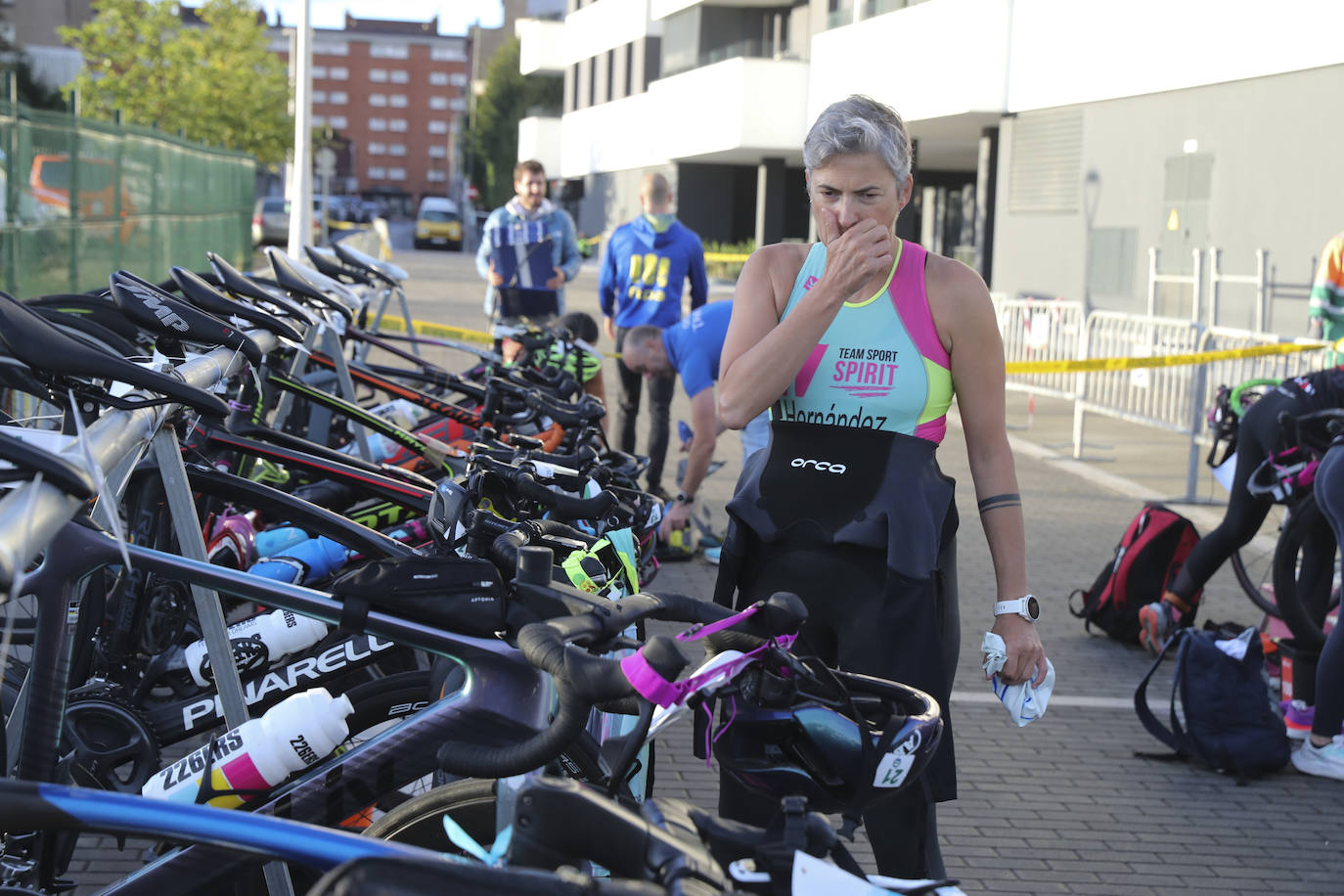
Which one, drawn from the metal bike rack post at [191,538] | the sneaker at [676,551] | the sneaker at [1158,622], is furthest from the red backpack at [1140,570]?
the metal bike rack post at [191,538]

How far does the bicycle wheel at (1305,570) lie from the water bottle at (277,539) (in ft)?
12.2

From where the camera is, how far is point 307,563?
4.02 meters

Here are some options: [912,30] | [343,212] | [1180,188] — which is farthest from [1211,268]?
[343,212]

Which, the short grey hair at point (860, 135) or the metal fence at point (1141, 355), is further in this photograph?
the metal fence at point (1141, 355)

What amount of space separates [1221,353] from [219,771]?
905cm

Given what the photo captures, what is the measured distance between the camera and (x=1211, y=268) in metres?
16.3

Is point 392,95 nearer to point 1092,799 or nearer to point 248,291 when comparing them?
point 248,291

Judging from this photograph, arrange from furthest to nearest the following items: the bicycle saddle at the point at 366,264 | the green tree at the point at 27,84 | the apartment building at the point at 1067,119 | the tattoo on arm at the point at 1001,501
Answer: the green tree at the point at 27,84 < the apartment building at the point at 1067,119 < the bicycle saddle at the point at 366,264 < the tattoo on arm at the point at 1001,501

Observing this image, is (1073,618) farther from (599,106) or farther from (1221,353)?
(599,106)

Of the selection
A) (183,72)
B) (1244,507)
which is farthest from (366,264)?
(183,72)

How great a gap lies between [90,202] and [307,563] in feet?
38.1

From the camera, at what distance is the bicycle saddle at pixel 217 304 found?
14.3 feet

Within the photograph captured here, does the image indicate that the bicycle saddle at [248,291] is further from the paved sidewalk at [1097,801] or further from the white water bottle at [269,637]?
the paved sidewalk at [1097,801]

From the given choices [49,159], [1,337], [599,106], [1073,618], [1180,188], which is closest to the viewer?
[1,337]
